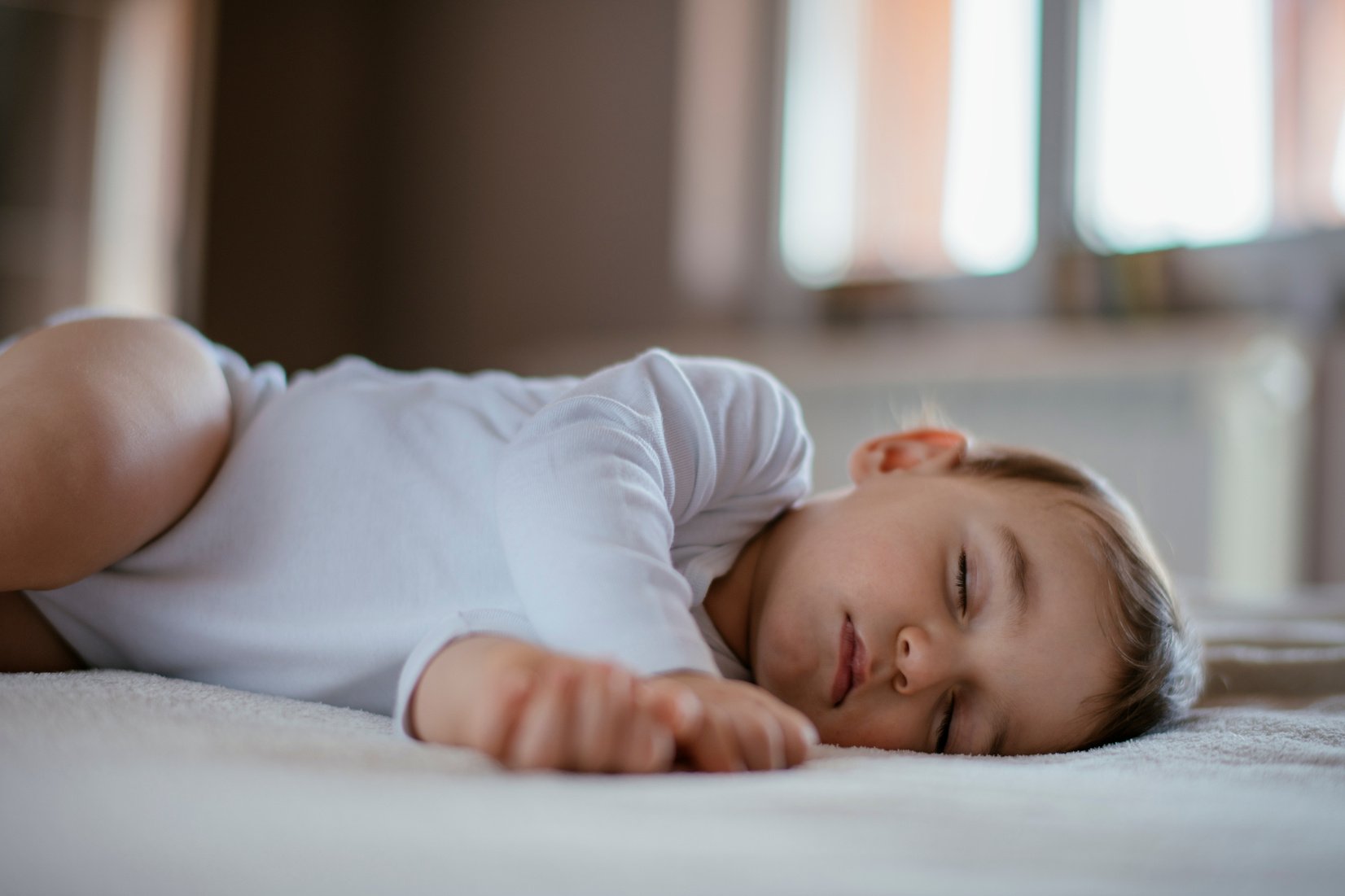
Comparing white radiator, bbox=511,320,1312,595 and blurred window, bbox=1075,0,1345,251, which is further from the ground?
blurred window, bbox=1075,0,1345,251

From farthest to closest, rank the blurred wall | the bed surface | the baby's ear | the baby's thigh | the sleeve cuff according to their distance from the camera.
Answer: the blurred wall < the baby's ear < the baby's thigh < the sleeve cuff < the bed surface

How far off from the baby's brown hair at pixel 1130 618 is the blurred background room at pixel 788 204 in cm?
79

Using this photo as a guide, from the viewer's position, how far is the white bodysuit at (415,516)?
0.77 metres

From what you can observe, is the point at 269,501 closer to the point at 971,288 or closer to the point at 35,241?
the point at 971,288

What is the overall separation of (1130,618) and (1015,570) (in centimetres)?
9

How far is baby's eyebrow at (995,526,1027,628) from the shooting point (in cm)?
82

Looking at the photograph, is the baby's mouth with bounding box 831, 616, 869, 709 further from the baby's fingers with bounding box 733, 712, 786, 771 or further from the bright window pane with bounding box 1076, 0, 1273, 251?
the bright window pane with bounding box 1076, 0, 1273, 251

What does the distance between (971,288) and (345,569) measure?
209 centimetres

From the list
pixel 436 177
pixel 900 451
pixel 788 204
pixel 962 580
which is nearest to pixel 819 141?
pixel 788 204

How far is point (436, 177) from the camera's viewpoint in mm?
3871

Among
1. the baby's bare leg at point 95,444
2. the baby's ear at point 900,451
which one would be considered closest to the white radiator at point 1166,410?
the baby's ear at point 900,451

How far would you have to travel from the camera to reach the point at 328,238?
151 inches

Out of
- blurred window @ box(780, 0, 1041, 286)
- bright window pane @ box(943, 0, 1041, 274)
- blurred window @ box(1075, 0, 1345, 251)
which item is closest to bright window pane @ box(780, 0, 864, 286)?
blurred window @ box(780, 0, 1041, 286)

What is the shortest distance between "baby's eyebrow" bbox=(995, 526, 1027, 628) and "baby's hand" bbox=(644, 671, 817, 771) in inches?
9.4
